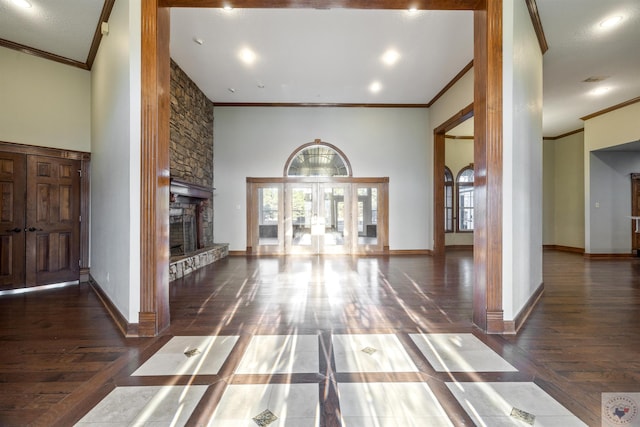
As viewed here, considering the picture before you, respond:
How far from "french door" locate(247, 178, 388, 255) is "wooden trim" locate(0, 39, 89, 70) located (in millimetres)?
4009

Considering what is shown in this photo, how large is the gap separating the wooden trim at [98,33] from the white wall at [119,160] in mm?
115

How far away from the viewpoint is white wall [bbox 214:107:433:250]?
7707 mm

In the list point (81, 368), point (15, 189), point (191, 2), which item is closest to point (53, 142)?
point (15, 189)

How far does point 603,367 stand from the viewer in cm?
212

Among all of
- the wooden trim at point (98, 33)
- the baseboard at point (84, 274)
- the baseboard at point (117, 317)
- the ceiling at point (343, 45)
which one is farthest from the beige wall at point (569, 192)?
the baseboard at point (84, 274)

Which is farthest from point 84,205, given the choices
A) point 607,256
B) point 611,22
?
point 607,256

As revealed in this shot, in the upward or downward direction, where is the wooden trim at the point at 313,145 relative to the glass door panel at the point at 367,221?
upward

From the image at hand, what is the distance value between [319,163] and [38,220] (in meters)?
5.59

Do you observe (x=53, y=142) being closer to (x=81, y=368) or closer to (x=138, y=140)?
(x=138, y=140)

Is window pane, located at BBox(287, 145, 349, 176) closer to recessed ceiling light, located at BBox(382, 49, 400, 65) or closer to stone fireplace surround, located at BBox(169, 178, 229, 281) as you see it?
stone fireplace surround, located at BBox(169, 178, 229, 281)

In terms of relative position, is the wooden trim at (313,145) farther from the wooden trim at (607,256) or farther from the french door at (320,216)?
the wooden trim at (607,256)

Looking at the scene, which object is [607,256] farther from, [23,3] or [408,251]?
[23,3]

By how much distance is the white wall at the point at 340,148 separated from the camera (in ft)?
25.3

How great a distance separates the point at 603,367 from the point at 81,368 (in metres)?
3.71
